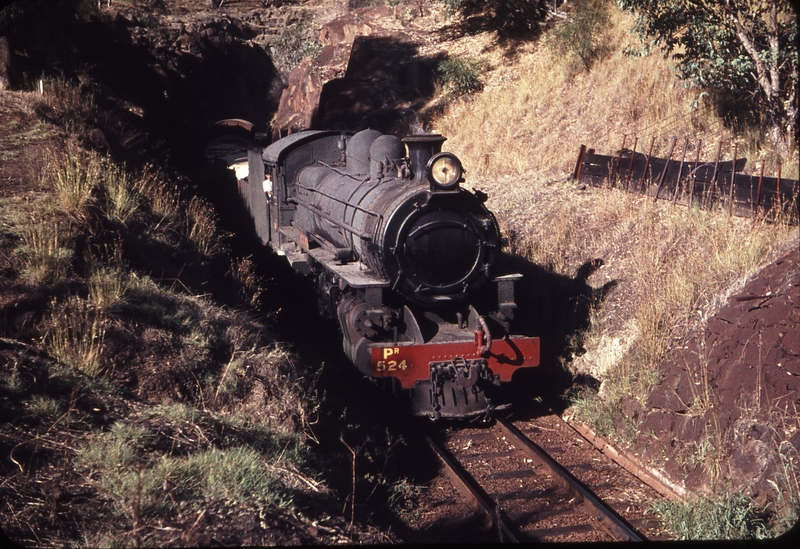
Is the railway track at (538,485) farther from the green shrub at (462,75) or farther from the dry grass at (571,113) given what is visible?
the green shrub at (462,75)

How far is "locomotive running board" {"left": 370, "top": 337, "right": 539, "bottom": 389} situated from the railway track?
0.71m

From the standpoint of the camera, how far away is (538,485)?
6781 mm

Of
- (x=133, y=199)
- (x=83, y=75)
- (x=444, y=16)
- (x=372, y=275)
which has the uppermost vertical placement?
(x=444, y=16)

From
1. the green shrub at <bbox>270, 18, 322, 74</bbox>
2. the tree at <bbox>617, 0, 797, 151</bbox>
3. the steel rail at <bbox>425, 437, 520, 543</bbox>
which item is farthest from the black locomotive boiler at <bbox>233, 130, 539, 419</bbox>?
the green shrub at <bbox>270, 18, 322, 74</bbox>

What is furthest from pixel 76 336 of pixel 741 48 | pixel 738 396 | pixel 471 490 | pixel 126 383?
pixel 741 48

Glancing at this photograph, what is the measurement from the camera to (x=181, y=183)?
15.0 meters

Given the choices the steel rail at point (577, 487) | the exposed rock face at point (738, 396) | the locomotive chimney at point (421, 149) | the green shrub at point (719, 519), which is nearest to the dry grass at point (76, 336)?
the locomotive chimney at point (421, 149)

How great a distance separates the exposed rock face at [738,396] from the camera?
19.4 feet

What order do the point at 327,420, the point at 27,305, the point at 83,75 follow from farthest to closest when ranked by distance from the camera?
the point at 83,75 < the point at 327,420 < the point at 27,305

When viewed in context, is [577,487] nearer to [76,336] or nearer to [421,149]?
[421,149]

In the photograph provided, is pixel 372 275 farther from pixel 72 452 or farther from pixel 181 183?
pixel 181 183

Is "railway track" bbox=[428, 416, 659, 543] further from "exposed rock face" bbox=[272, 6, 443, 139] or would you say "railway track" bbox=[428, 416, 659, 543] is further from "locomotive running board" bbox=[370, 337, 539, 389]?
"exposed rock face" bbox=[272, 6, 443, 139]

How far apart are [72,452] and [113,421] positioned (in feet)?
2.05

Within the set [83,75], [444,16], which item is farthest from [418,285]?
[444,16]
